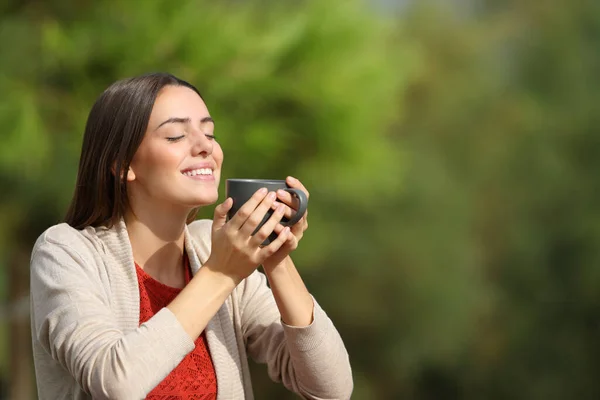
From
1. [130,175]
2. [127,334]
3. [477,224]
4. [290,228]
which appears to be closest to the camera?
[127,334]

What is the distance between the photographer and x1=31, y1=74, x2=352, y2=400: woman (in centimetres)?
121

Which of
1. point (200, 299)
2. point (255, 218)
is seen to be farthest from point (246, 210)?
point (200, 299)

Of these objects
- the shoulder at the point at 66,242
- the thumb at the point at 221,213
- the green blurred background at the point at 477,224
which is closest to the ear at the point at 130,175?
the shoulder at the point at 66,242

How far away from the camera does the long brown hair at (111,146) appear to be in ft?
4.50

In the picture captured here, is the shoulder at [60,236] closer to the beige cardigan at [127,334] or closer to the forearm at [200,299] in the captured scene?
the beige cardigan at [127,334]

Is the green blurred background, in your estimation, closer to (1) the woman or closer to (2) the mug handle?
(1) the woman

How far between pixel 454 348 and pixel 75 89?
12.9ft

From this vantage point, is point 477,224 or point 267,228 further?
point 477,224

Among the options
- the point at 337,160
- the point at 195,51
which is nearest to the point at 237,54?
the point at 195,51

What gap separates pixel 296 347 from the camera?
1374mm

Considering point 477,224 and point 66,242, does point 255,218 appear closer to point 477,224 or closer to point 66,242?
point 66,242

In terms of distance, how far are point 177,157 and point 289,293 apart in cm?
28

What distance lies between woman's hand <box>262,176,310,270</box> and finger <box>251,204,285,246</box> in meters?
0.01

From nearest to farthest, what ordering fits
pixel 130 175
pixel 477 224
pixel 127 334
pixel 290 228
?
pixel 127 334 → pixel 290 228 → pixel 130 175 → pixel 477 224
